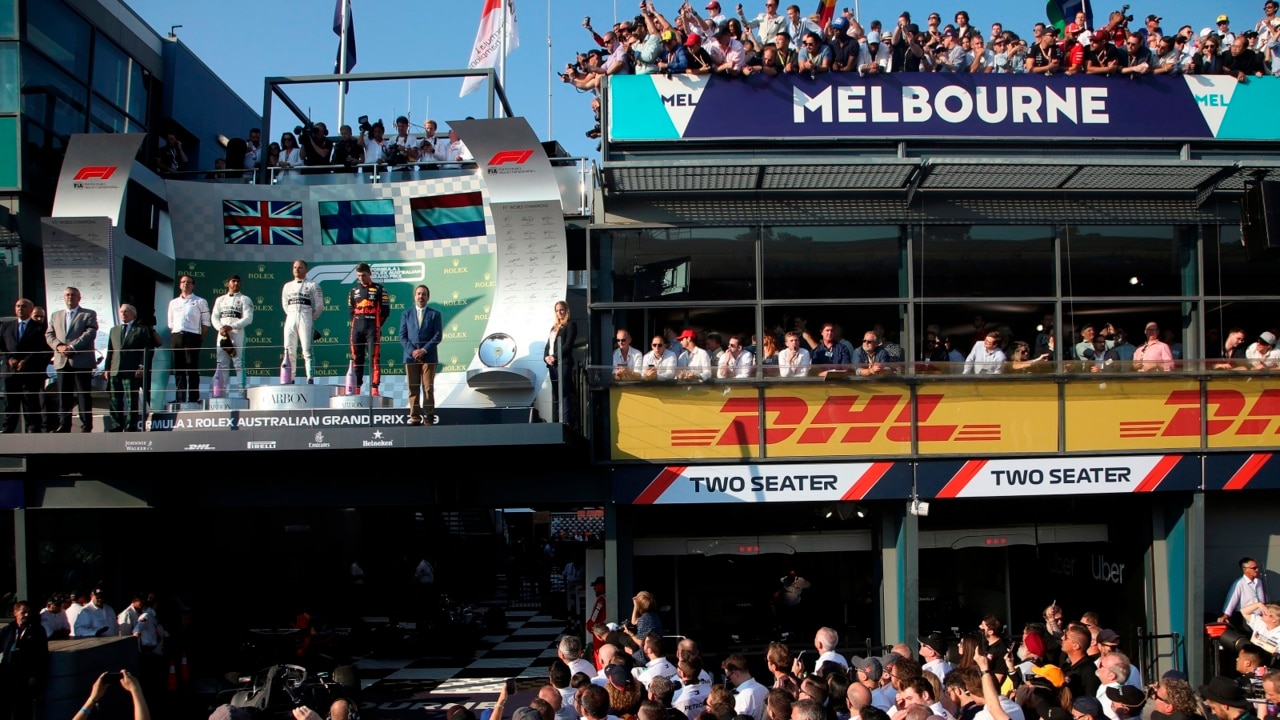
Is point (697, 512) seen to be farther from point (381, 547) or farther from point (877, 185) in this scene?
point (381, 547)


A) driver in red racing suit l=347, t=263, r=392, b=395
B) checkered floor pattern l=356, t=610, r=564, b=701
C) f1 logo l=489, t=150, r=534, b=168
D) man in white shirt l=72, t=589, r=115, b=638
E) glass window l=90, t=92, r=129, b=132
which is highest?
glass window l=90, t=92, r=129, b=132

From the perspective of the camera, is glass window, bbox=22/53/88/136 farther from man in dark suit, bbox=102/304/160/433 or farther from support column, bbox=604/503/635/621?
support column, bbox=604/503/635/621

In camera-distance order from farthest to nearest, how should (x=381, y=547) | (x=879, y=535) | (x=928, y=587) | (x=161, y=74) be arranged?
(x=381, y=547), (x=161, y=74), (x=928, y=587), (x=879, y=535)

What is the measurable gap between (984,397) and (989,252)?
6.68 ft

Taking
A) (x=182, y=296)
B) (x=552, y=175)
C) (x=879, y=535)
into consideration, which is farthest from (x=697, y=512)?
(x=182, y=296)

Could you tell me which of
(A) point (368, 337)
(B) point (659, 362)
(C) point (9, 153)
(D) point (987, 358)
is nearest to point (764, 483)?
(B) point (659, 362)

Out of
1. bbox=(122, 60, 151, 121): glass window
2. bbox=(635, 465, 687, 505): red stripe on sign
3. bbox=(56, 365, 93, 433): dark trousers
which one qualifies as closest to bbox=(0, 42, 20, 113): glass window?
bbox=(122, 60, 151, 121): glass window

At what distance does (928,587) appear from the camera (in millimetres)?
16062

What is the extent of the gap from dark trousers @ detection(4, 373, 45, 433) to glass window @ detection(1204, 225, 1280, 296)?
576 inches

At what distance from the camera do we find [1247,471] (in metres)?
14.0

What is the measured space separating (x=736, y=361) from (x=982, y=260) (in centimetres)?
363

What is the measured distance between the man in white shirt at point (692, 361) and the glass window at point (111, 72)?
364 inches

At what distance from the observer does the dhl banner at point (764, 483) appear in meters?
13.7

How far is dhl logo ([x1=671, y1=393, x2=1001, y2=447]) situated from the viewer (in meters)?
13.8
